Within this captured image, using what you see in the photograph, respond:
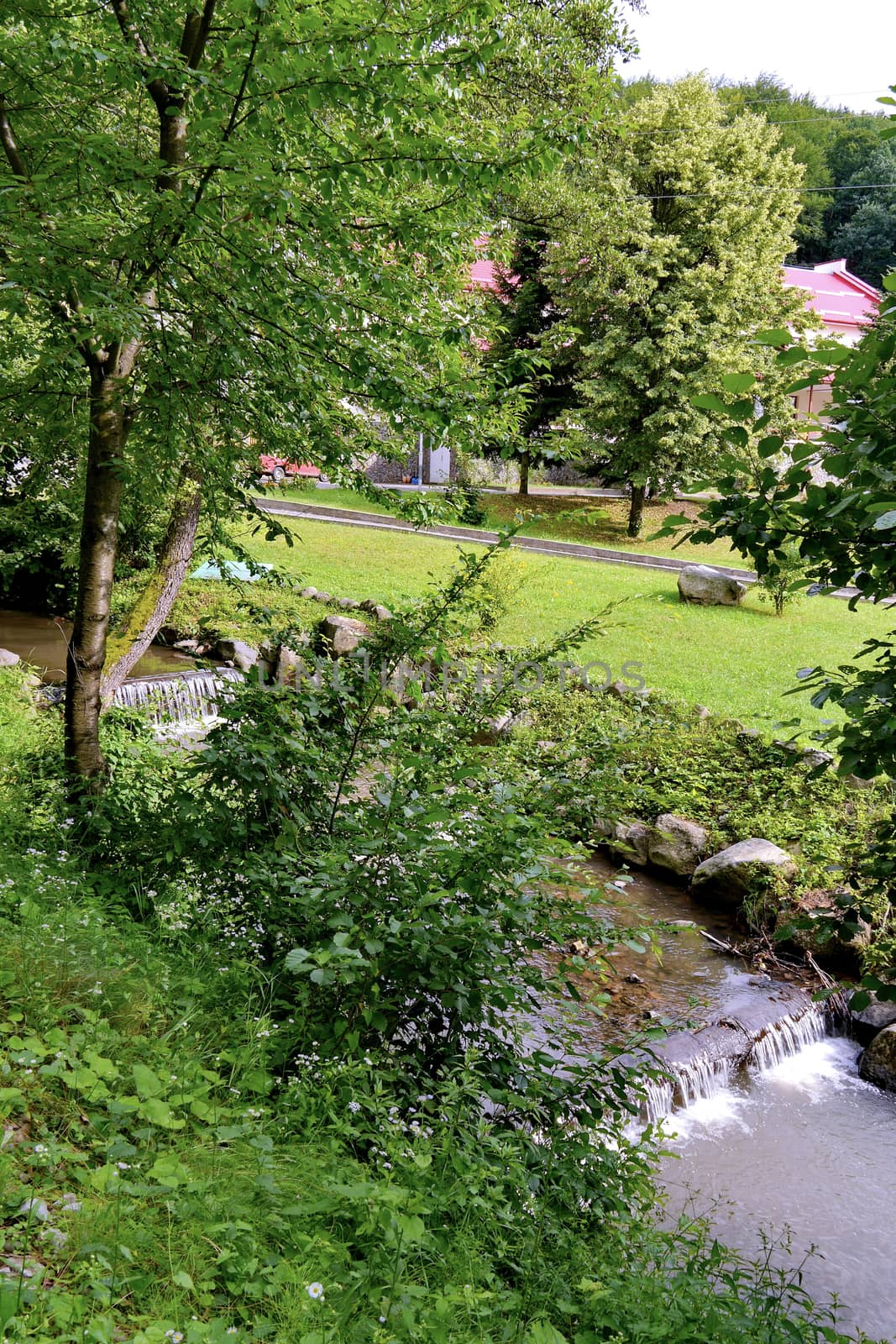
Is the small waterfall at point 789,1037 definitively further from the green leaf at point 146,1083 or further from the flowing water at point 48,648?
the flowing water at point 48,648

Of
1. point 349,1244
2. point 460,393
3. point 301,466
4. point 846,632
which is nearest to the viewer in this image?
point 349,1244

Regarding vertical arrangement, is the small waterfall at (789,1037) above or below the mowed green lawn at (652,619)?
below

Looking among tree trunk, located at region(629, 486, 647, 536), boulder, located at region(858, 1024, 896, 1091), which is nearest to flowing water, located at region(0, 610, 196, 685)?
boulder, located at region(858, 1024, 896, 1091)

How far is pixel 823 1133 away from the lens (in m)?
5.10

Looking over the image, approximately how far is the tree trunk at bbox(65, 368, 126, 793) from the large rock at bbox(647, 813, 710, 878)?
194 inches

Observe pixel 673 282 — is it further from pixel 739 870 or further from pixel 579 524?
pixel 739 870

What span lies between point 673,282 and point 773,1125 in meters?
18.9

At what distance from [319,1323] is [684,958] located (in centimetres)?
529

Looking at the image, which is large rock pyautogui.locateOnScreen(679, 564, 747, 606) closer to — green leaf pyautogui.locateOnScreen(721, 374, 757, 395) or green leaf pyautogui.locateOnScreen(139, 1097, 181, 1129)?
green leaf pyautogui.locateOnScreen(721, 374, 757, 395)

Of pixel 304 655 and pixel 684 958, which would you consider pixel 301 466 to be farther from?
pixel 684 958

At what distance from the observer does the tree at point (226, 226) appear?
115 inches

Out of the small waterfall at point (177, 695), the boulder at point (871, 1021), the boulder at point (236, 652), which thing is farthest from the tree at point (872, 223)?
the boulder at point (871, 1021)

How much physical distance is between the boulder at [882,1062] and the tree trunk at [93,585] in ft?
16.0

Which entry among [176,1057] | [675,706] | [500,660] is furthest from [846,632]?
[176,1057]
